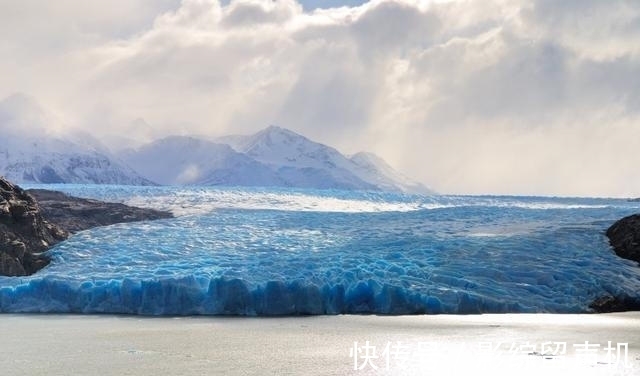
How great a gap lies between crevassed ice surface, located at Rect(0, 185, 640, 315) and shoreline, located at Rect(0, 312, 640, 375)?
26.0 inches

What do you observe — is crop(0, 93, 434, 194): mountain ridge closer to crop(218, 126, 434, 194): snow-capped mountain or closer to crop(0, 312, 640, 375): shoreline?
crop(218, 126, 434, 194): snow-capped mountain

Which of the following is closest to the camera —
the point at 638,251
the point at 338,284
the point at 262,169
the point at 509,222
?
the point at 338,284

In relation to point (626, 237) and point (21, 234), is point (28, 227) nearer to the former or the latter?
point (21, 234)

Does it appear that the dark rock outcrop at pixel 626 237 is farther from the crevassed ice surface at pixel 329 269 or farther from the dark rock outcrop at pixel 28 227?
the dark rock outcrop at pixel 28 227

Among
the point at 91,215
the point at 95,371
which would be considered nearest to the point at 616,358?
the point at 95,371

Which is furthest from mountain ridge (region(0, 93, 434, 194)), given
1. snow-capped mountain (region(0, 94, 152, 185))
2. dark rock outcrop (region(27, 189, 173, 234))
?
dark rock outcrop (region(27, 189, 173, 234))

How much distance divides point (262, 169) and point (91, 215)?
135383 mm

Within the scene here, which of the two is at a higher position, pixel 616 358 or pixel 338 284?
pixel 338 284

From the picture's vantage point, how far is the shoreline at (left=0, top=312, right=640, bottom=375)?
8508mm

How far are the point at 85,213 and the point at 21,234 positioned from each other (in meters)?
4.67

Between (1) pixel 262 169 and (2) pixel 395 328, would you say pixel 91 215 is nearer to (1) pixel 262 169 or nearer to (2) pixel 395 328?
(2) pixel 395 328

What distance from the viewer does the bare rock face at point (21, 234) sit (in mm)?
15921

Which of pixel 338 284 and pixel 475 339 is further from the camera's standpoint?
pixel 338 284

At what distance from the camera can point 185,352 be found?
9539mm
